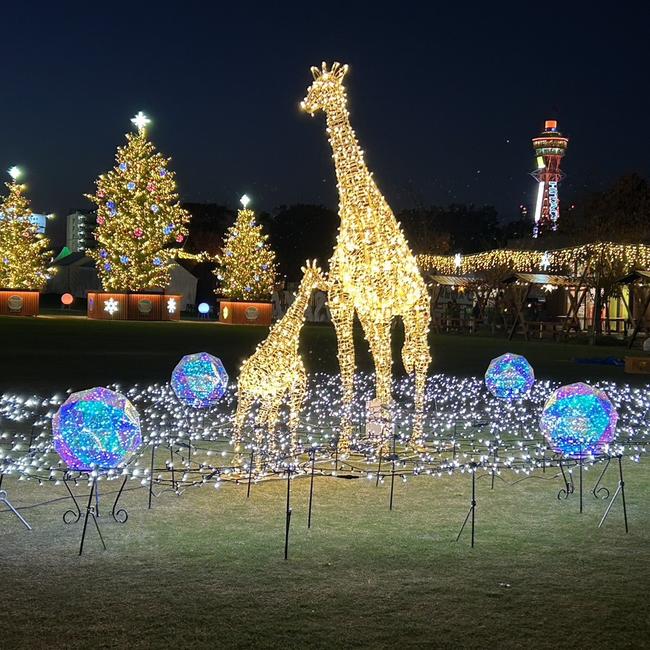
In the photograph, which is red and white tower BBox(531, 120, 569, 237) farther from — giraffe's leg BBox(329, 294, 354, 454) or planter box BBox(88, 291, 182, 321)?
giraffe's leg BBox(329, 294, 354, 454)

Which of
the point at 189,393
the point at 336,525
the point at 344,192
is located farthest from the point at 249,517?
the point at 189,393

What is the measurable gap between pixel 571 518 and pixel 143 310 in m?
36.0

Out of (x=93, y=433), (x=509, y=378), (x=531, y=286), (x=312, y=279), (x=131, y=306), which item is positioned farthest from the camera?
(x=131, y=306)

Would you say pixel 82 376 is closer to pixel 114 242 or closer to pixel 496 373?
pixel 496 373

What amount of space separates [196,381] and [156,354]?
899 centimetres

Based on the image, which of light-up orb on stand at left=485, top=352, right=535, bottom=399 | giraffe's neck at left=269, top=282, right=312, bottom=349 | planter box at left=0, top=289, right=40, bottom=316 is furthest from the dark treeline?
giraffe's neck at left=269, top=282, right=312, bottom=349

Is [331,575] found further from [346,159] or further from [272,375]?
[346,159]

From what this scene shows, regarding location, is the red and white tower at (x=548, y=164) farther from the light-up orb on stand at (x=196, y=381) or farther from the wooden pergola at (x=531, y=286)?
the light-up orb on stand at (x=196, y=381)

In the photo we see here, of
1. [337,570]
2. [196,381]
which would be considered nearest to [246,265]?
[196,381]

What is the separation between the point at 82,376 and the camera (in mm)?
14602

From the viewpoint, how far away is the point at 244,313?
42656 mm

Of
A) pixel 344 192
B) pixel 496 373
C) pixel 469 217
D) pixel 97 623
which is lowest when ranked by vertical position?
pixel 97 623

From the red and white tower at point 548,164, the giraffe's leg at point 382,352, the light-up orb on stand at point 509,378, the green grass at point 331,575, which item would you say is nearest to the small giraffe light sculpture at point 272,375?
the giraffe's leg at point 382,352

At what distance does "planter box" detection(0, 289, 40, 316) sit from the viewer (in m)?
40.8
